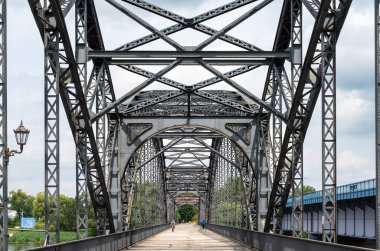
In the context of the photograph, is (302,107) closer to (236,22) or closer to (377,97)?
(236,22)

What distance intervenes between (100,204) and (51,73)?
12.9 meters

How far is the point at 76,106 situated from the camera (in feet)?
92.5

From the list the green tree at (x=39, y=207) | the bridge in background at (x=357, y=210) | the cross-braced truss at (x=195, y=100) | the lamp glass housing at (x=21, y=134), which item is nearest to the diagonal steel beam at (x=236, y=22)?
the cross-braced truss at (x=195, y=100)

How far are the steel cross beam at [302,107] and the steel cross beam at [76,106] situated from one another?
6823 millimetres

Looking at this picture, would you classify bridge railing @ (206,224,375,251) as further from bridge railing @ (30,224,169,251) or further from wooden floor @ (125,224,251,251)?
bridge railing @ (30,224,169,251)

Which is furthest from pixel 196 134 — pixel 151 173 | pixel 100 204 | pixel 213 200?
pixel 213 200

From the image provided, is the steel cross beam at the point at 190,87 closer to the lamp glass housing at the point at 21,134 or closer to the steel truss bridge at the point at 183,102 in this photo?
the steel truss bridge at the point at 183,102

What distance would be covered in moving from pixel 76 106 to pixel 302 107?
754 cm

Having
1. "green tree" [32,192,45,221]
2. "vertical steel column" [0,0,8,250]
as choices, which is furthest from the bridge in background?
"green tree" [32,192,45,221]

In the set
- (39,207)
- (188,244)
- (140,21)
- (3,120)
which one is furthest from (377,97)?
(39,207)

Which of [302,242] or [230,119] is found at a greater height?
[230,119]

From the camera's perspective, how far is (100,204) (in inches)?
1396

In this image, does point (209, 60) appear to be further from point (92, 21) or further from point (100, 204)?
point (100, 204)

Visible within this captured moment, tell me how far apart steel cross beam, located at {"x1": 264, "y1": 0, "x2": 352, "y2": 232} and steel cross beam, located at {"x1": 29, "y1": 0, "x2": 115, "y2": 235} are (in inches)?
269
